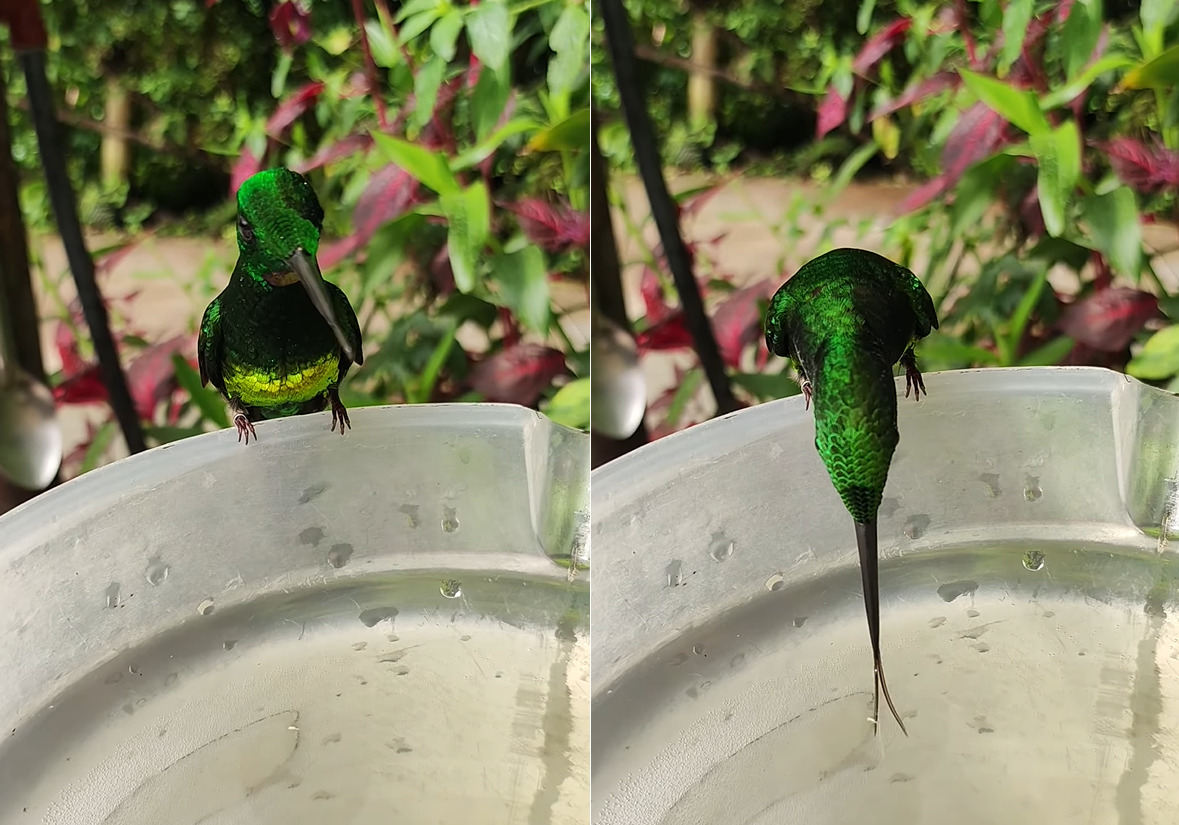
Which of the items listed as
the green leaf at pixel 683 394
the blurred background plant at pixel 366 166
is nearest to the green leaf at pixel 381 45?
the blurred background plant at pixel 366 166

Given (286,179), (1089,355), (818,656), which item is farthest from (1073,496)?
(286,179)

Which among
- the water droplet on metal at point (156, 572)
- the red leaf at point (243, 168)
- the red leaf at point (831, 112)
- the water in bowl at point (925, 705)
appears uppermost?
the red leaf at point (243, 168)

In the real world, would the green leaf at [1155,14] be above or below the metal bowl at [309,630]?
above

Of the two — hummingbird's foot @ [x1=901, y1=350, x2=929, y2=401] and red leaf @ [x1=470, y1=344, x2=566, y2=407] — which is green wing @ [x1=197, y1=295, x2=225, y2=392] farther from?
hummingbird's foot @ [x1=901, y1=350, x2=929, y2=401]

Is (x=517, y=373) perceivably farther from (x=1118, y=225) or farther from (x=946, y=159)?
(x=1118, y=225)

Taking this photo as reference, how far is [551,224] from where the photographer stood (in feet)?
2.36

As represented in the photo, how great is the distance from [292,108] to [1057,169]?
56 cm

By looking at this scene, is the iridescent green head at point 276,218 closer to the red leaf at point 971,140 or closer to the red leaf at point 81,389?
the red leaf at point 81,389

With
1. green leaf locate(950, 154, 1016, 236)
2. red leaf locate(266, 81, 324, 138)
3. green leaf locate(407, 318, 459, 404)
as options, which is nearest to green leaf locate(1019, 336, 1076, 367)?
green leaf locate(950, 154, 1016, 236)

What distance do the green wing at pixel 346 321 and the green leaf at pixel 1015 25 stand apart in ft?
1.67

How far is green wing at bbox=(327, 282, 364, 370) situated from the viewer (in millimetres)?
661

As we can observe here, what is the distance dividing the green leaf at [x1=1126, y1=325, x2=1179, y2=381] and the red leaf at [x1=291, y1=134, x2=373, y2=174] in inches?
23.7

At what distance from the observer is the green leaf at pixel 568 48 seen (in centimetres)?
67

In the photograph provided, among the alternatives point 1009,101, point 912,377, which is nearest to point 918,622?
point 912,377
